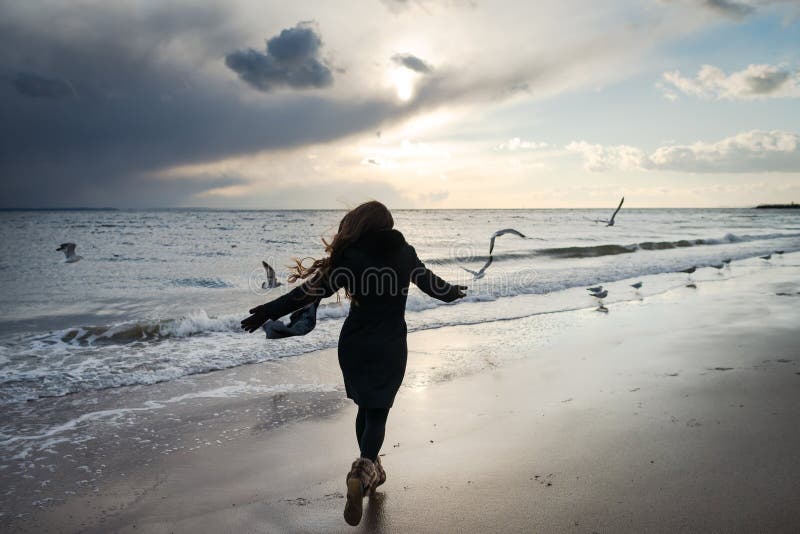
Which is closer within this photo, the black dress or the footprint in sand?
the black dress

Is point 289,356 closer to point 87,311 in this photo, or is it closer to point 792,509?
point 792,509

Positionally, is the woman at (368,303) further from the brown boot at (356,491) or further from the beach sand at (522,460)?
the beach sand at (522,460)

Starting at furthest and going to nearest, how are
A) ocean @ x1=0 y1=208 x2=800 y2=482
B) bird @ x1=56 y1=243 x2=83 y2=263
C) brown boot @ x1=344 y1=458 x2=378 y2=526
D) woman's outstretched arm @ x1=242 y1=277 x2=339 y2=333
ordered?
bird @ x1=56 y1=243 x2=83 y2=263, ocean @ x1=0 y1=208 x2=800 y2=482, woman's outstretched arm @ x1=242 y1=277 x2=339 y2=333, brown boot @ x1=344 y1=458 x2=378 y2=526

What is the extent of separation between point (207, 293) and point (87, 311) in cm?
303

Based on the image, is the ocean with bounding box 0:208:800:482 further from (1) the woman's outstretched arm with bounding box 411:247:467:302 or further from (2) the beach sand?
(1) the woman's outstretched arm with bounding box 411:247:467:302

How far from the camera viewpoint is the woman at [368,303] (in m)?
3.02

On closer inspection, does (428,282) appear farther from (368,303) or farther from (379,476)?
(379,476)

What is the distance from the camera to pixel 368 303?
3.05m

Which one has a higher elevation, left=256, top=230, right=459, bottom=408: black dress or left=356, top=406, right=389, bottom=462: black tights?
left=256, top=230, right=459, bottom=408: black dress

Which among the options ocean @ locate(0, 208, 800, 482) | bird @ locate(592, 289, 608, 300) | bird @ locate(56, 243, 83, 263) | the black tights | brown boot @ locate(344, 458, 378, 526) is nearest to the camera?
brown boot @ locate(344, 458, 378, 526)

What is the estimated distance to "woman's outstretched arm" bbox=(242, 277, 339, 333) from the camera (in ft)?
9.82

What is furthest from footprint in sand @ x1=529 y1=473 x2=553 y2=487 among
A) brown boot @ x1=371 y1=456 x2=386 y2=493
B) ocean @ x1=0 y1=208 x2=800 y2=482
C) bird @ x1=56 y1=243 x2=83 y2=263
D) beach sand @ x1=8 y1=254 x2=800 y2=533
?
bird @ x1=56 y1=243 x2=83 y2=263

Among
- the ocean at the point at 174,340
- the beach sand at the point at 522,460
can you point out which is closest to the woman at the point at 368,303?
the beach sand at the point at 522,460

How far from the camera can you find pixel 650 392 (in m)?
4.91
